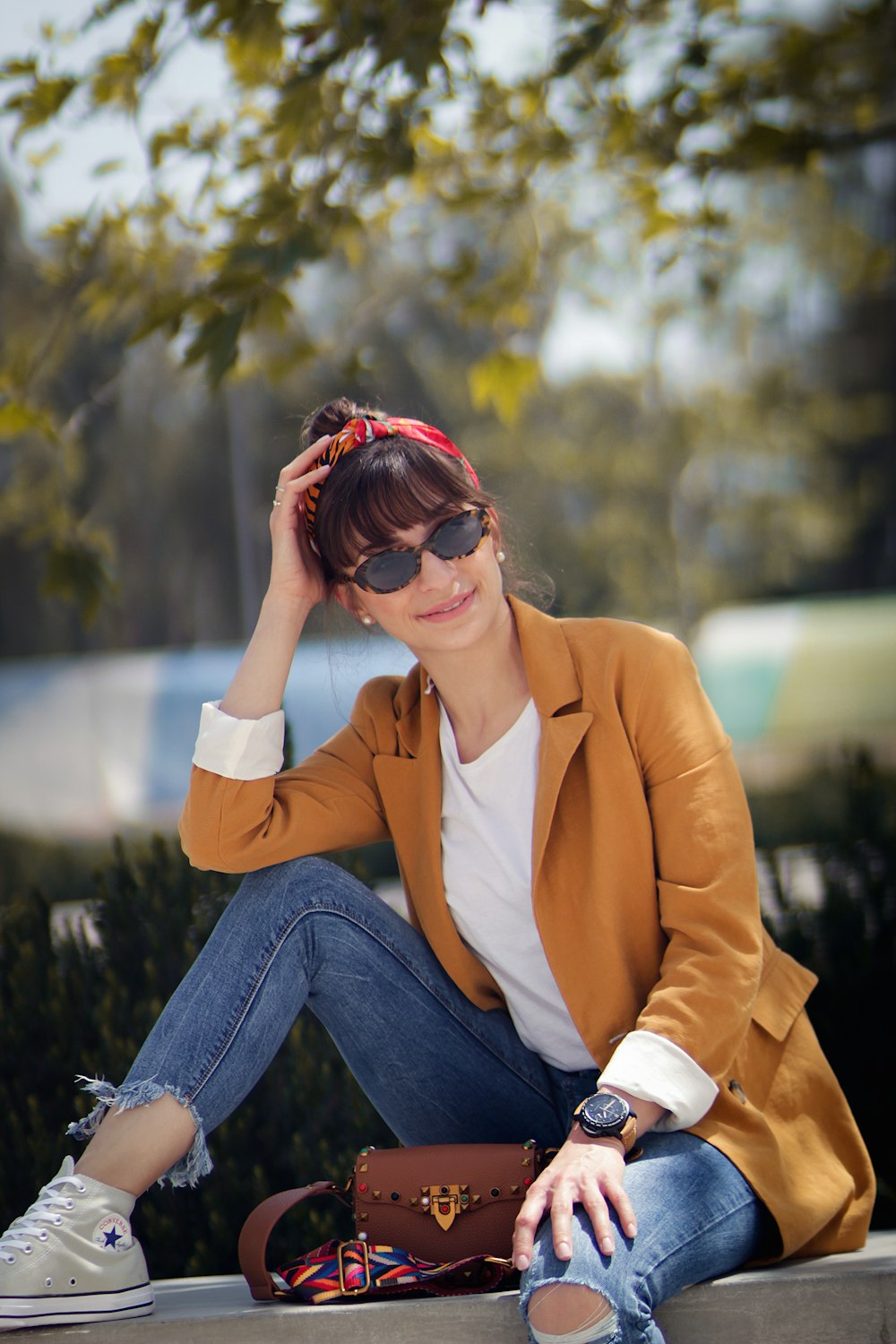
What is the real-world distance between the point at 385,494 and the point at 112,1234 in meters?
1.18

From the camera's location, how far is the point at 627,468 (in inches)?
300

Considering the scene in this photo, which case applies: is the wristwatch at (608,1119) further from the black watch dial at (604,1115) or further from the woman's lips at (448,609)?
the woman's lips at (448,609)

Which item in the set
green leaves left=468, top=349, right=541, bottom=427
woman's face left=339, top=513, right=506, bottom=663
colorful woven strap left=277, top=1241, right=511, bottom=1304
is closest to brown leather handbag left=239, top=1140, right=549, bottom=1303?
colorful woven strap left=277, top=1241, right=511, bottom=1304

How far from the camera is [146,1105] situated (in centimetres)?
205

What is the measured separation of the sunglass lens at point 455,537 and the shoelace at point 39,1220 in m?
1.09

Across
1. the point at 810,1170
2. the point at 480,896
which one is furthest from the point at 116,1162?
the point at 810,1170

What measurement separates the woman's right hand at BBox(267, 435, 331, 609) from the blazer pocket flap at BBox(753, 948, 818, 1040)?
0.99 m

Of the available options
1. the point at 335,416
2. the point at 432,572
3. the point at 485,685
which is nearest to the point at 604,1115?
the point at 485,685

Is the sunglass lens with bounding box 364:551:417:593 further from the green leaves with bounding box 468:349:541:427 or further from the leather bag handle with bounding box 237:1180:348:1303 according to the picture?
the green leaves with bounding box 468:349:541:427

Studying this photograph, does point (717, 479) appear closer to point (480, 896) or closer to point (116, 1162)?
point (480, 896)

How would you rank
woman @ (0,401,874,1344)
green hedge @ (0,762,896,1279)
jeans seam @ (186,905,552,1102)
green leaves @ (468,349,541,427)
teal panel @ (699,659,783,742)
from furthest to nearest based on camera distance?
teal panel @ (699,659,783,742), green leaves @ (468,349,541,427), green hedge @ (0,762,896,1279), jeans seam @ (186,905,552,1102), woman @ (0,401,874,1344)

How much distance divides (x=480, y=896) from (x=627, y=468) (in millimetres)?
5599

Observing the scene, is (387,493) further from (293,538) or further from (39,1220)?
(39,1220)

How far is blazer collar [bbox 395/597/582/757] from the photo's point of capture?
2.27 metres
